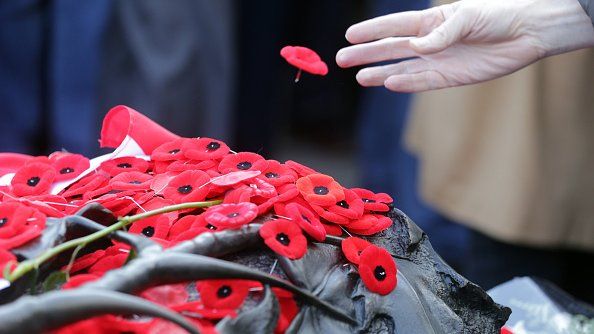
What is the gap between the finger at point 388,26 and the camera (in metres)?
1.04

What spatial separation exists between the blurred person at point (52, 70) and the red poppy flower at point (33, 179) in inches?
51.1

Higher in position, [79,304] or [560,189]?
[79,304]

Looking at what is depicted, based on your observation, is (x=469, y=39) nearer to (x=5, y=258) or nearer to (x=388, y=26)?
(x=388, y=26)

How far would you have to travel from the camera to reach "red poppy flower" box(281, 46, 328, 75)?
2.89 feet

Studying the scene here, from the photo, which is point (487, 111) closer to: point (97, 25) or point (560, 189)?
point (560, 189)

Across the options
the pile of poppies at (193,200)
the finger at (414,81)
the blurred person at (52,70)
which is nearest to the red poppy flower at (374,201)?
the pile of poppies at (193,200)

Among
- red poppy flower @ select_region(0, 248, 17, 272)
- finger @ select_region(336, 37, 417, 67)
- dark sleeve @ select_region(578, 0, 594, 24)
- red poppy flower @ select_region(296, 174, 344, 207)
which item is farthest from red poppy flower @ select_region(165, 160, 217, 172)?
dark sleeve @ select_region(578, 0, 594, 24)

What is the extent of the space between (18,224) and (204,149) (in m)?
0.22

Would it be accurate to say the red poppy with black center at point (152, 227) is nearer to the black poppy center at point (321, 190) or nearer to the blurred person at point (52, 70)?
the black poppy center at point (321, 190)

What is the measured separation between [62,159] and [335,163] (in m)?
2.67

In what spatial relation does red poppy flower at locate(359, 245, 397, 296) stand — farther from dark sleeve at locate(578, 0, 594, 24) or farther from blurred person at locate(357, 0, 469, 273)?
blurred person at locate(357, 0, 469, 273)

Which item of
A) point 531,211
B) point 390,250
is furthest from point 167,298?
point 531,211

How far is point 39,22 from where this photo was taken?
82.6 inches

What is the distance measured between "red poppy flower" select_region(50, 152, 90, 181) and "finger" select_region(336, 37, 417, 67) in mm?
403
